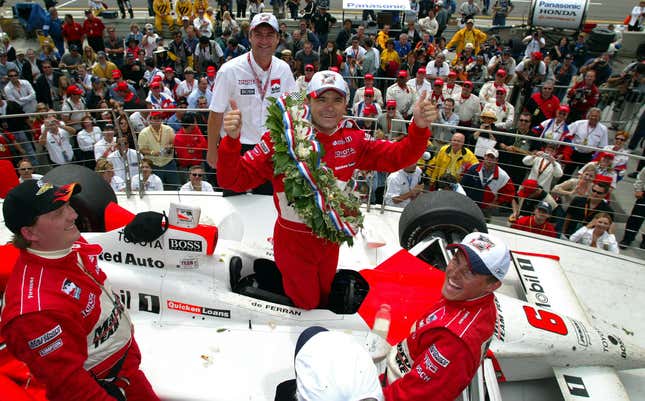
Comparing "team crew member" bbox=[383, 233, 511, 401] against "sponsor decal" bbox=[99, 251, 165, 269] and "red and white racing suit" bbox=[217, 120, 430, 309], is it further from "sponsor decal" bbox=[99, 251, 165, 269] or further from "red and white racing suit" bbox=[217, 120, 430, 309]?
"sponsor decal" bbox=[99, 251, 165, 269]

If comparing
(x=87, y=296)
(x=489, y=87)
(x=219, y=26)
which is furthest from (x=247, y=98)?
(x=219, y=26)

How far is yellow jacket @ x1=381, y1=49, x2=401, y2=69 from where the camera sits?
39.4ft

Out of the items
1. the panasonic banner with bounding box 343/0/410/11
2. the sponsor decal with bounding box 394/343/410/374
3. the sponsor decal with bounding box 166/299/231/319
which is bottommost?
the sponsor decal with bounding box 166/299/231/319

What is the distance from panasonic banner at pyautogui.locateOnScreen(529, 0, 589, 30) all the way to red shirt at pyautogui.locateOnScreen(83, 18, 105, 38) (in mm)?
11678

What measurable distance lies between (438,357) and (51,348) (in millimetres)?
1890

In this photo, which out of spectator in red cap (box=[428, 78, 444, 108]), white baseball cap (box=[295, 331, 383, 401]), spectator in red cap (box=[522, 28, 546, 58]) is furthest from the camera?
spectator in red cap (box=[522, 28, 546, 58])

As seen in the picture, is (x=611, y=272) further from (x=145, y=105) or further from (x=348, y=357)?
(x=145, y=105)

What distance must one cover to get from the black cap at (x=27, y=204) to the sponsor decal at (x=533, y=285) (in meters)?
3.81

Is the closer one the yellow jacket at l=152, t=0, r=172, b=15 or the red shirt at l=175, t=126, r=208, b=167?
the red shirt at l=175, t=126, r=208, b=167

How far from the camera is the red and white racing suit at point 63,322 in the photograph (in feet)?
7.78

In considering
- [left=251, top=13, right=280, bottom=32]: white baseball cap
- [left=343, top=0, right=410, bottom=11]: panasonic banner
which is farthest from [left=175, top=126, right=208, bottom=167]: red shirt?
[left=343, top=0, right=410, bottom=11]: panasonic banner

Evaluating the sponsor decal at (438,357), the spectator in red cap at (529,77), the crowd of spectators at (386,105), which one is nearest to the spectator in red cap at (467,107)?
the crowd of spectators at (386,105)

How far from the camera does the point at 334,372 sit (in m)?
1.89

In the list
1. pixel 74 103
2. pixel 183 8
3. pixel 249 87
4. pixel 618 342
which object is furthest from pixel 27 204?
pixel 183 8
